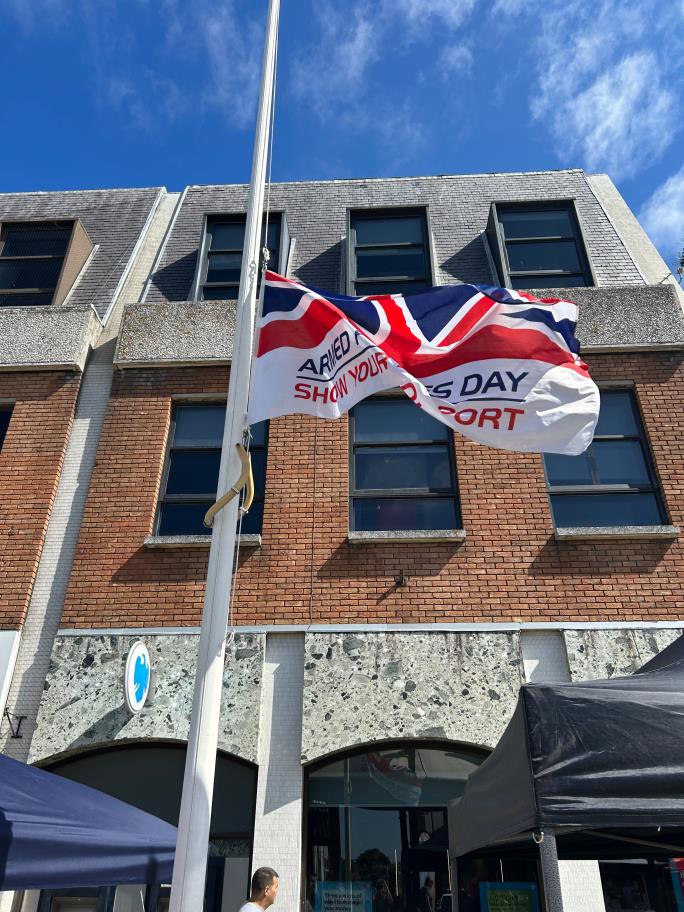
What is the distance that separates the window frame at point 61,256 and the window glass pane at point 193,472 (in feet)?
11.6

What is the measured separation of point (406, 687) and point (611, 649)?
2131 mm

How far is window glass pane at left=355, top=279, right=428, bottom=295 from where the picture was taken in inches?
424

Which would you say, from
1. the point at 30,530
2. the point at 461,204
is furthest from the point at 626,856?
the point at 461,204

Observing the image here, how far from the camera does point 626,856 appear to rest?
5242 mm

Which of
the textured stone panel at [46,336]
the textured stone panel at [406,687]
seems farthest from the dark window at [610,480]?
the textured stone panel at [46,336]

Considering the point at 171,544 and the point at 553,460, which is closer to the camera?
the point at 171,544

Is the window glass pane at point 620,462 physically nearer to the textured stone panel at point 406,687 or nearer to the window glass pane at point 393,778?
the textured stone panel at point 406,687

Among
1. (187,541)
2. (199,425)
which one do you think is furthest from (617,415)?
(187,541)

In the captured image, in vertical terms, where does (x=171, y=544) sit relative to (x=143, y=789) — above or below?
above

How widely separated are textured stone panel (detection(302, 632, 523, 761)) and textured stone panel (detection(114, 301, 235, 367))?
13.8ft

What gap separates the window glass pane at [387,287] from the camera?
35.3 ft

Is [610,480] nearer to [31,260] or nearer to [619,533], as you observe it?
[619,533]

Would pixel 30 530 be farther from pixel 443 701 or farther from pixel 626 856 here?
pixel 626 856

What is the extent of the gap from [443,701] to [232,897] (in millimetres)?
2648
